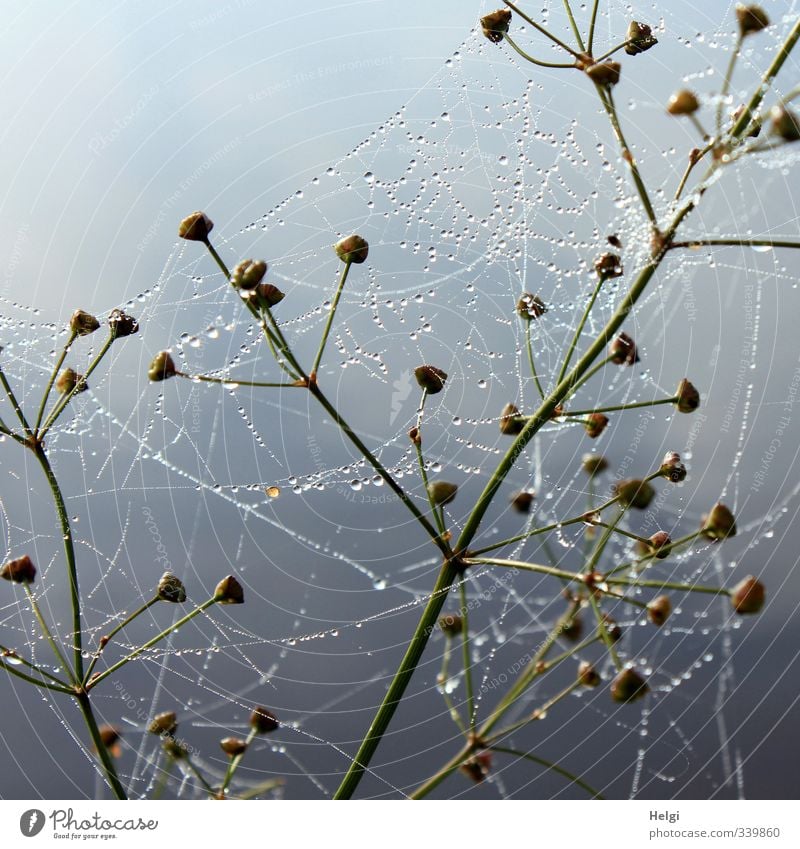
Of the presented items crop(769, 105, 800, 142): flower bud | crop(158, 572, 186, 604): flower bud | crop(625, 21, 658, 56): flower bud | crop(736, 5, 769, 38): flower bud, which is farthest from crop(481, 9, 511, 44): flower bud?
crop(158, 572, 186, 604): flower bud

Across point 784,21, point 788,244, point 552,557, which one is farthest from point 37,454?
point 784,21

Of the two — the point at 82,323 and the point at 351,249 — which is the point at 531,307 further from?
the point at 82,323

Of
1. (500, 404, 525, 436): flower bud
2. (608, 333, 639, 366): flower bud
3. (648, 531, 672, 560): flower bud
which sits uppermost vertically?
(608, 333, 639, 366): flower bud

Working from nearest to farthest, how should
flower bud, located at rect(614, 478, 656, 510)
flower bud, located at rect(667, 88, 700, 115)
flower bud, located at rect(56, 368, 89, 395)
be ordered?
flower bud, located at rect(667, 88, 700, 115)
flower bud, located at rect(614, 478, 656, 510)
flower bud, located at rect(56, 368, 89, 395)

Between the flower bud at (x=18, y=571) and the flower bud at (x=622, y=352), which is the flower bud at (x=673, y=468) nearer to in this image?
the flower bud at (x=622, y=352)

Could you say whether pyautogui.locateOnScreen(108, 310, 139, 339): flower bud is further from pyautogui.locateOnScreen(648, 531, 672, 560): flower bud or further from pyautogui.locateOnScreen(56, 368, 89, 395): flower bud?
pyautogui.locateOnScreen(648, 531, 672, 560): flower bud

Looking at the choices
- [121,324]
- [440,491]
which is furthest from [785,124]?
[121,324]
